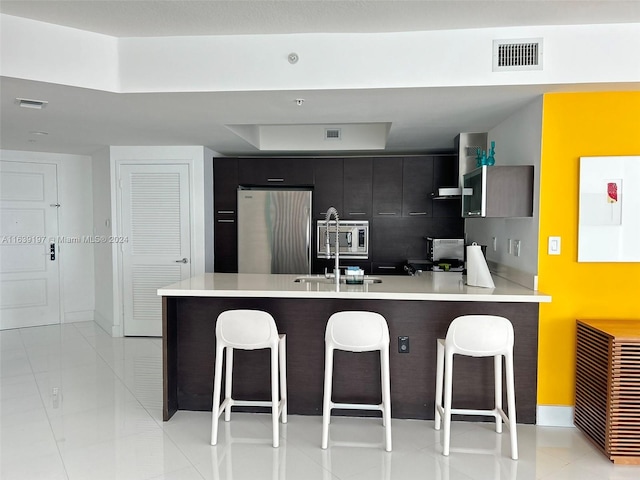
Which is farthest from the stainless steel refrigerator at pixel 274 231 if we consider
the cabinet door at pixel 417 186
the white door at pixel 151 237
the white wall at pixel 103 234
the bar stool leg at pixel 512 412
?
the bar stool leg at pixel 512 412

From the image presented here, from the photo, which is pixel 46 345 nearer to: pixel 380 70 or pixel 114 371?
pixel 114 371

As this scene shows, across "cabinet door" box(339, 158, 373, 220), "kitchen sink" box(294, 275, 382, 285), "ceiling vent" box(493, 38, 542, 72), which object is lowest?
"kitchen sink" box(294, 275, 382, 285)

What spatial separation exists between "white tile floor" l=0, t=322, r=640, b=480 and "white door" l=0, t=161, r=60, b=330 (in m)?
2.43

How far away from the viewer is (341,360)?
330 centimetres

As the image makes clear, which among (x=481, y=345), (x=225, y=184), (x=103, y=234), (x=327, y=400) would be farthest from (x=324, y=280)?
(x=103, y=234)

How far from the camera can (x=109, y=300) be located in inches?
225

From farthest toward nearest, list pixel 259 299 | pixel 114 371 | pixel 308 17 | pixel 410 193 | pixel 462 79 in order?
1. pixel 410 193
2. pixel 114 371
3. pixel 259 299
4. pixel 462 79
5. pixel 308 17

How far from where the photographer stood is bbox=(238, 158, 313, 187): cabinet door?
5.65 m

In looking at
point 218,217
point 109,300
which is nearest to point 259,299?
point 218,217

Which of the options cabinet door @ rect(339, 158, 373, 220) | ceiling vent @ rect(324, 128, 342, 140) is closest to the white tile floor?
cabinet door @ rect(339, 158, 373, 220)

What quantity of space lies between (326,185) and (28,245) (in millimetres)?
4102

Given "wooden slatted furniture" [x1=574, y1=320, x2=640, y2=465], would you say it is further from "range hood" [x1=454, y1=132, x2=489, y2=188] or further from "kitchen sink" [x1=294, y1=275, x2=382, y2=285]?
"range hood" [x1=454, y1=132, x2=489, y2=188]

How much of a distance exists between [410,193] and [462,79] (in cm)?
269

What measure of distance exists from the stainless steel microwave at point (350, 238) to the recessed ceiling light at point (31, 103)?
319cm
